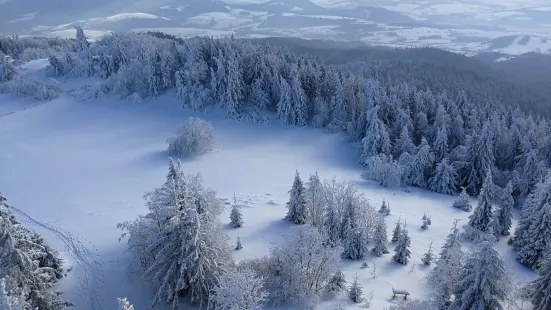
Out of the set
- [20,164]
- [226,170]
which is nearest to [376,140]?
[226,170]

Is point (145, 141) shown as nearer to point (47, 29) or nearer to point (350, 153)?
point (350, 153)

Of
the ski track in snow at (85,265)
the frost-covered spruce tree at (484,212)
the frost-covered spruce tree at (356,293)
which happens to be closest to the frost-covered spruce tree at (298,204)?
the frost-covered spruce tree at (356,293)

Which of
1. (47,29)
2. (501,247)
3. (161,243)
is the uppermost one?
(47,29)

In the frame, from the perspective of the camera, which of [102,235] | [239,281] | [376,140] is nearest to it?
[239,281]

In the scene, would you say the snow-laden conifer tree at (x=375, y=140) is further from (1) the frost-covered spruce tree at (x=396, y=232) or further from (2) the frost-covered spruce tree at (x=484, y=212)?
(1) the frost-covered spruce tree at (x=396, y=232)

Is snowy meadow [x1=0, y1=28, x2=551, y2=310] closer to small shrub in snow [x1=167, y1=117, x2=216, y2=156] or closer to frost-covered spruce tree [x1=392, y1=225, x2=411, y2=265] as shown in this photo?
frost-covered spruce tree [x1=392, y1=225, x2=411, y2=265]

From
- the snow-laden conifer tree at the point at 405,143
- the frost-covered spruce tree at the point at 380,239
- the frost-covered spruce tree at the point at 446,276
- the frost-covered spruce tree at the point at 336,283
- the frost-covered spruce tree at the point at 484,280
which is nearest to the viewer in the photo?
the frost-covered spruce tree at the point at 484,280
